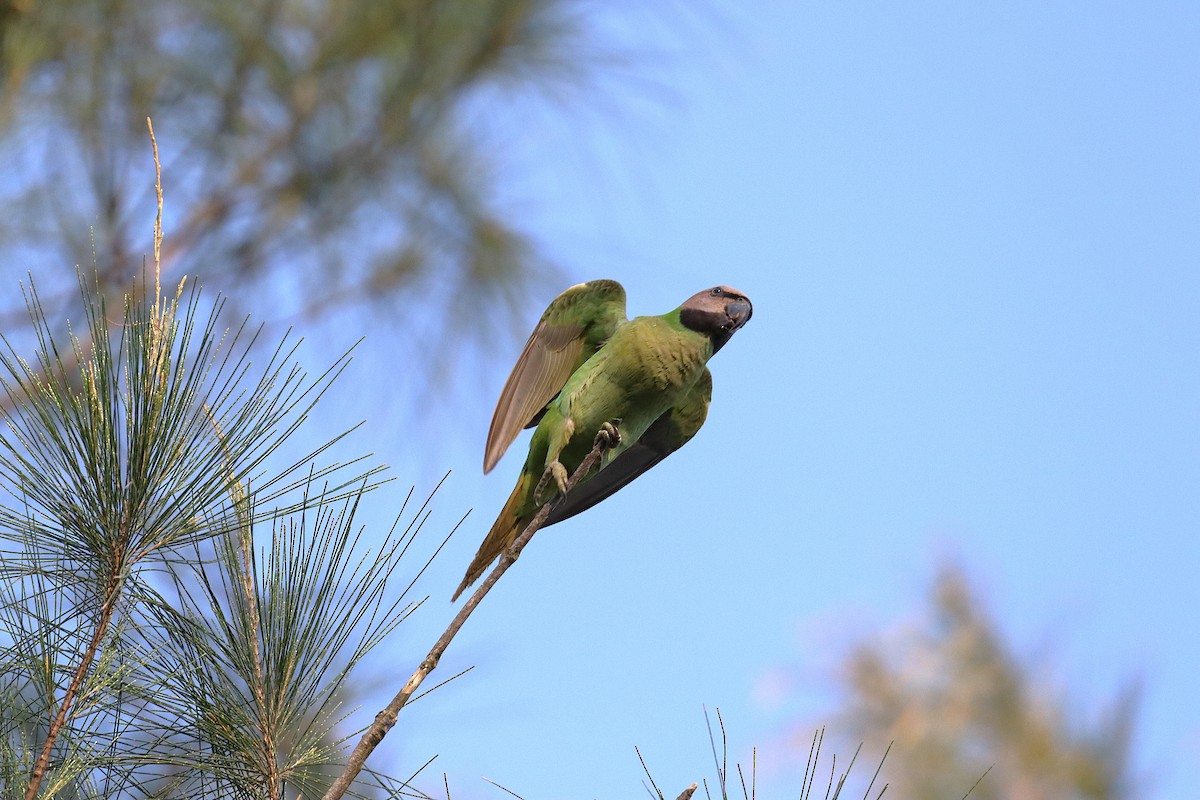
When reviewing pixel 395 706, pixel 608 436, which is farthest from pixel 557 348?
pixel 395 706

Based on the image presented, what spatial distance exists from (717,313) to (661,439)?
0.29 metres

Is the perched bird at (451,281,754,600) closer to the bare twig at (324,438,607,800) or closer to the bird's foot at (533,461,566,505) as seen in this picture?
the bird's foot at (533,461,566,505)

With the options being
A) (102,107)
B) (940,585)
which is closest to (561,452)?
(102,107)

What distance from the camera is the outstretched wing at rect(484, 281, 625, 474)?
2385mm

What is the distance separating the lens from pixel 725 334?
8.07 ft

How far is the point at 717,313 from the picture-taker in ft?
7.93

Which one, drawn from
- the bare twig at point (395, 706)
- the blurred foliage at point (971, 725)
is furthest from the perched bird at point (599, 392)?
the blurred foliage at point (971, 725)

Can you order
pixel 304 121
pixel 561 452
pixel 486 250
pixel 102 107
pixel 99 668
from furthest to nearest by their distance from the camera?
pixel 486 250 < pixel 304 121 < pixel 102 107 < pixel 561 452 < pixel 99 668

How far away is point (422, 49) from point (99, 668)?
2.81 metres

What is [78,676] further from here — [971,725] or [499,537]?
[971,725]

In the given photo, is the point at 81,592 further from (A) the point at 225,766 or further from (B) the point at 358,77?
(B) the point at 358,77

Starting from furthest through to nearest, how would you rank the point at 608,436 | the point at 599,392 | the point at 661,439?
the point at 661,439
the point at 599,392
the point at 608,436

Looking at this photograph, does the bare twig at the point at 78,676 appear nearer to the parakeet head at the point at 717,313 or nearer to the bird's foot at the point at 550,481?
the bird's foot at the point at 550,481

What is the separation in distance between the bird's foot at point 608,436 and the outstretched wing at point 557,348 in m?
0.20
